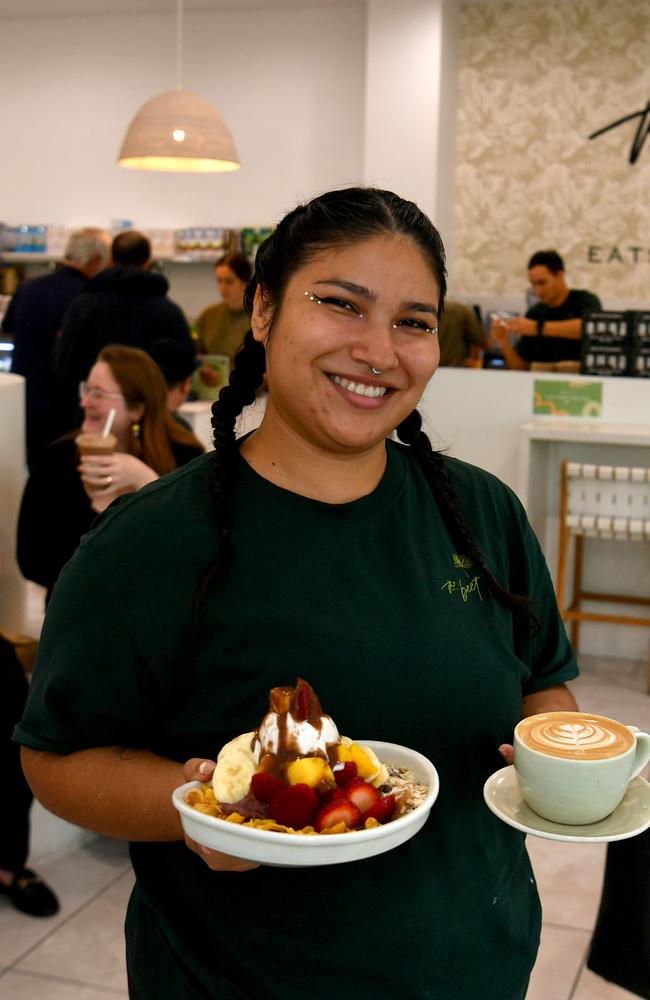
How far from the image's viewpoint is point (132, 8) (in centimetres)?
858

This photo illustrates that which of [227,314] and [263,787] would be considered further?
[227,314]

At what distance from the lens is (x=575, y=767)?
1082mm

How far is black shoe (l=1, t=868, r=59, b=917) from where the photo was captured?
2930mm

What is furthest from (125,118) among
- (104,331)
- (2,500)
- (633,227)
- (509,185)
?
(2,500)

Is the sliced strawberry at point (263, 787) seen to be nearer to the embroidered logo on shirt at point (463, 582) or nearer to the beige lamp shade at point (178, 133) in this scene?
the embroidered logo on shirt at point (463, 582)

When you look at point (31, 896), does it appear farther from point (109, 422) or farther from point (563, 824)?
point (563, 824)

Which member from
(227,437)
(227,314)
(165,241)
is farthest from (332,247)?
(165,241)

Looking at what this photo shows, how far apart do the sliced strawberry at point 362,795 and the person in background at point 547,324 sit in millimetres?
4975

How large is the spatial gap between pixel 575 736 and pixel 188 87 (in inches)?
328

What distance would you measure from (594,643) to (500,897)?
13.5ft

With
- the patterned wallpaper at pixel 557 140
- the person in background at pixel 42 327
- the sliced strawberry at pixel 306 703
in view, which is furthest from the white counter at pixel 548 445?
the sliced strawberry at pixel 306 703

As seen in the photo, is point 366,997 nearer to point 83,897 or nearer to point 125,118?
point 83,897

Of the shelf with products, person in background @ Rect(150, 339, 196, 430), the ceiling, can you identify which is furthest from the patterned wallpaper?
person in background @ Rect(150, 339, 196, 430)

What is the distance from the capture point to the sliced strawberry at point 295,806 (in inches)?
38.4
